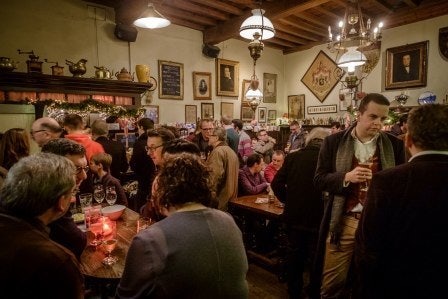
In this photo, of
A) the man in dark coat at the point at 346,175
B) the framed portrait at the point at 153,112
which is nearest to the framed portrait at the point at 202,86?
Result: the framed portrait at the point at 153,112

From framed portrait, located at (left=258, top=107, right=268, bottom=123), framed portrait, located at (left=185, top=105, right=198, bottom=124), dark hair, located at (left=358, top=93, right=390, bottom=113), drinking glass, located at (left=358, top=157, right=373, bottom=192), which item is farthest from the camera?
framed portrait, located at (left=258, top=107, right=268, bottom=123)

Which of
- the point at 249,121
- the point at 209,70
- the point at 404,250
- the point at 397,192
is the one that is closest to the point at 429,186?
the point at 397,192

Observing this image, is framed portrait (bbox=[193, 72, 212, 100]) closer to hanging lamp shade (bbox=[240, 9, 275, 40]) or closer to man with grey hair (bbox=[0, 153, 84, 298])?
hanging lamp shade (bbox=[240, 9, 275, 40])

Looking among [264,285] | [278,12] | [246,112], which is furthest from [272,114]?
[264,285]

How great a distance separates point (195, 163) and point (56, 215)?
0.62 m

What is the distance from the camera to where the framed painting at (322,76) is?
902 cm

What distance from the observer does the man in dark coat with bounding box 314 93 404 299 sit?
2223 mm

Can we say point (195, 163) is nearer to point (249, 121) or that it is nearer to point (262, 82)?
point (249, 121)

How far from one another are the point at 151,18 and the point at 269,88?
6.69 meters

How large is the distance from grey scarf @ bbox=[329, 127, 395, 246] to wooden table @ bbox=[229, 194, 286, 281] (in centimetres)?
86

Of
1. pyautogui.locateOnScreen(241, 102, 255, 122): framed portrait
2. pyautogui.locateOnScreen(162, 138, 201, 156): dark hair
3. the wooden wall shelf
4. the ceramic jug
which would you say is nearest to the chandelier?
pyautogui.locateOnScreen(162, 138, 201, 156): dark hair

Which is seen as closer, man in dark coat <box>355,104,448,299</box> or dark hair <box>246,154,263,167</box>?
man in dark coat <box>355,104,448,299</box>

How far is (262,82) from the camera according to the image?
9.91m

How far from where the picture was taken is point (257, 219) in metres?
4.15
